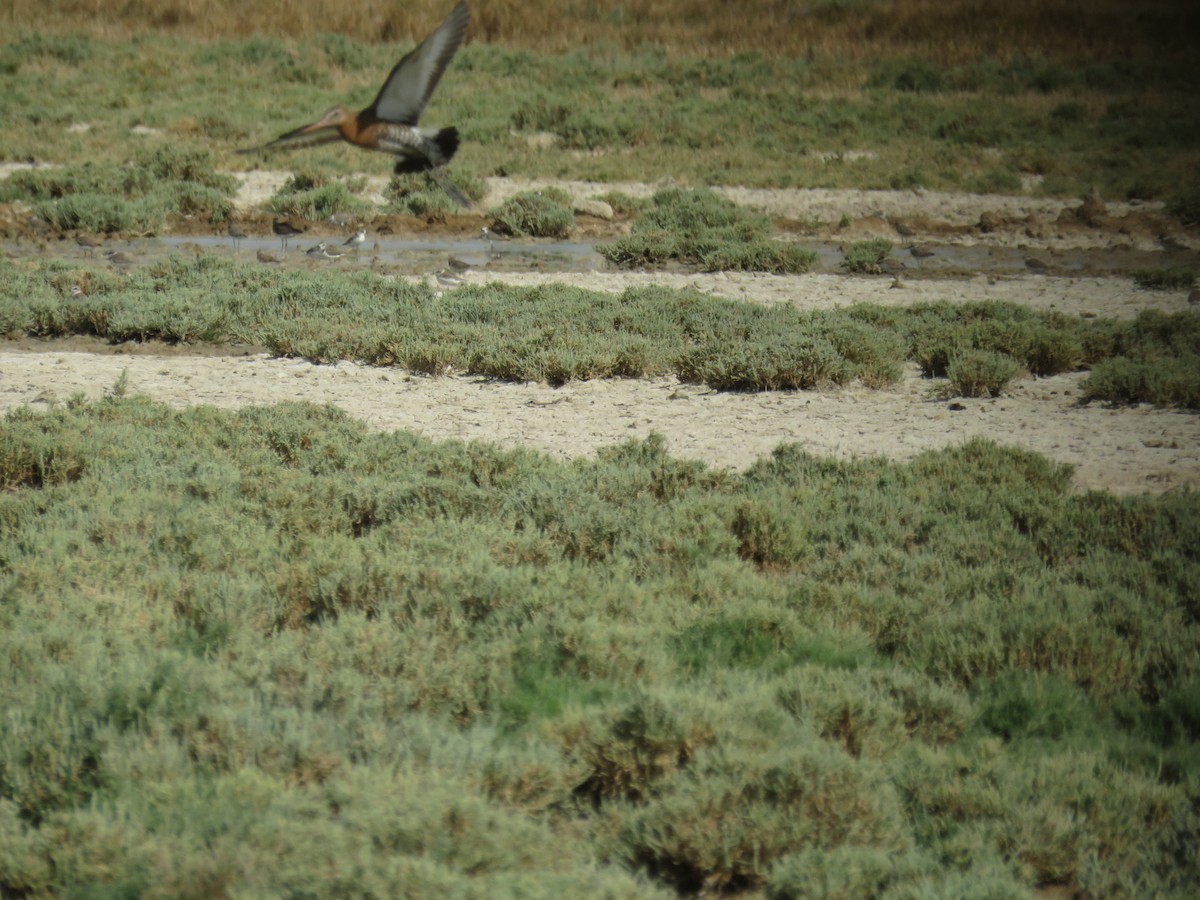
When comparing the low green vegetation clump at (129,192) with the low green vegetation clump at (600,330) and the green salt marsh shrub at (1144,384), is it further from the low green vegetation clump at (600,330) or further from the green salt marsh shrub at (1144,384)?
the green salt marsh shrub at (1144,384)

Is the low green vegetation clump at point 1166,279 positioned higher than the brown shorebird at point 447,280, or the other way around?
the brown shorebird at point 447,280

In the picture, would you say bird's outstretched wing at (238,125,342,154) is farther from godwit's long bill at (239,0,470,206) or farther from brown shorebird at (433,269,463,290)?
brown shorebird at (433,269,463,290)

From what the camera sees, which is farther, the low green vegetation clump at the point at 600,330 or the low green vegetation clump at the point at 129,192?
the low green vegetation clump at the point at 129,192

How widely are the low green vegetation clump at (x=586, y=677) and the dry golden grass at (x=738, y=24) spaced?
80.1 feet

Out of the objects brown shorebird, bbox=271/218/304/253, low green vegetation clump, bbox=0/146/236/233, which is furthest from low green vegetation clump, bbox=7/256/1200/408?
brown shorebird, bbox=271/218/304/253

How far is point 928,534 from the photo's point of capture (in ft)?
21.3

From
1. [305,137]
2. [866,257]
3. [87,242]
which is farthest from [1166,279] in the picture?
[87,242]

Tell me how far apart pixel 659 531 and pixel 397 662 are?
1982 millimetres

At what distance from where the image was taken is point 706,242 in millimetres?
15477

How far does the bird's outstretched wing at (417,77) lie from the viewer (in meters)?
5.60

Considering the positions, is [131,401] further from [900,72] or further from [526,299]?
[900,72]

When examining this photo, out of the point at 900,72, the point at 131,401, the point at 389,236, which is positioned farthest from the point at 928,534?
the point at 900,72

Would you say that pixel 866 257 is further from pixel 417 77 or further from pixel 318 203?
pixel 417 77

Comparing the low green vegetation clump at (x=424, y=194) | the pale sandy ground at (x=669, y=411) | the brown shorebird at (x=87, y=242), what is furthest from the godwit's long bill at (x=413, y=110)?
the low green vegetation clump at (x=424, y=194)
